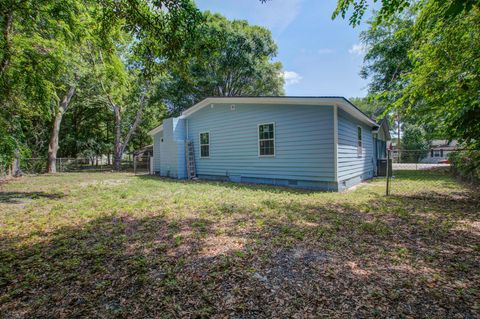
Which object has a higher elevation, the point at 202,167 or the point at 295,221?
the point at 202,167

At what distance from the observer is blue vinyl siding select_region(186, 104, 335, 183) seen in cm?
777

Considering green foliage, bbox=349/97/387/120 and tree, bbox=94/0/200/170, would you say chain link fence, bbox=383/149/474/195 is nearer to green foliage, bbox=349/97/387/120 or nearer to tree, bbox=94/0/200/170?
green foliage, bbox=349/97/387/120

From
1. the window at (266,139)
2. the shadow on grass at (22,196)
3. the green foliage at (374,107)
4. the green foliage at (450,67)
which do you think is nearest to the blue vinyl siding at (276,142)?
the window at (266,139)

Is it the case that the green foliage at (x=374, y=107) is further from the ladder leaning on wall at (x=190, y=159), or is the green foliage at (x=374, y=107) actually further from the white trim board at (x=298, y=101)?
the ladder leaning on wall at (x=190, y=159)

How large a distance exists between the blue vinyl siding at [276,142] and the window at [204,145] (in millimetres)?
231

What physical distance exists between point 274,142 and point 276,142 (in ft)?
0.31

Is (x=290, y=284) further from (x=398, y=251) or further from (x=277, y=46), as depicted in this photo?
(x=277, y=46)

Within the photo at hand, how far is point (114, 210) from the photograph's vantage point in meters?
5.25

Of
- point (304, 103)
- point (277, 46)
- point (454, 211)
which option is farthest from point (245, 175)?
point (277, 46)

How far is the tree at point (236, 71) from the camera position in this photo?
61.8 ft

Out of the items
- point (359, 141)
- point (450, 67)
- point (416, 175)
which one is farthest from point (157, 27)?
point (416, 175)

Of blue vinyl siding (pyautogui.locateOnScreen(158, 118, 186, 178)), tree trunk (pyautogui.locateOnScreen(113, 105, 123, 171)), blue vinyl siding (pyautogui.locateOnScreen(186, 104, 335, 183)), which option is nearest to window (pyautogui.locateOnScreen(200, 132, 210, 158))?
blue vinyl siding (pyautogui.locateOnScreen(186, 104, 335, 183))

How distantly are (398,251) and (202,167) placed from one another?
968 centimetres

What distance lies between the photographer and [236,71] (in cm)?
2002
